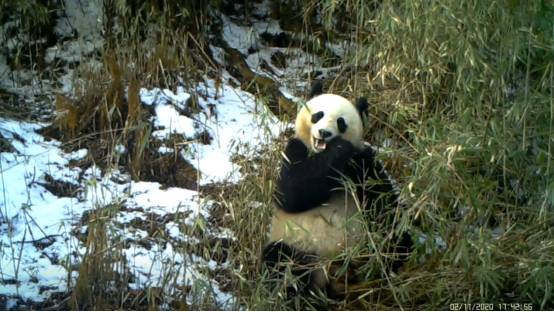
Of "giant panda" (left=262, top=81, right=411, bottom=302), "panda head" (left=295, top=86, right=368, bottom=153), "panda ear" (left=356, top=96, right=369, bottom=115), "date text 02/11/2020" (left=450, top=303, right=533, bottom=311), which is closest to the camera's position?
"date text 02/11/2020" (left=450, top=303, right=533, bottom=311)

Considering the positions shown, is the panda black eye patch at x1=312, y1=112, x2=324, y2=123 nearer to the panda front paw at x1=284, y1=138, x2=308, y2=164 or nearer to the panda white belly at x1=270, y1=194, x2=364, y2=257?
A: the panda front paw at x1=284, y1=138, x2=308, y2=164

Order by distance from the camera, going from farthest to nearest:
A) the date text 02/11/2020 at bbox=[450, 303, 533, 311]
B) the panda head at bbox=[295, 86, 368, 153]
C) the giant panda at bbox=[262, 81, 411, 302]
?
the panda head at bbox=[295, 86, 368, 153], the giant panda at bbox=[262, 81, 411, 302], the date text 02/11/2020 at bbox=[450, 303, 533, 311]

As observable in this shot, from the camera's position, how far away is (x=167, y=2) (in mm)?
6094

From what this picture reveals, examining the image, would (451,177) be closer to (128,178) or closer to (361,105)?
(361,105)

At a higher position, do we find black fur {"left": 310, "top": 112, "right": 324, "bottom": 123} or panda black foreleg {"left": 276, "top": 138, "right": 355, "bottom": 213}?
black fur {"left": 310, "top": 112, "right": 324, "bottom": 123}

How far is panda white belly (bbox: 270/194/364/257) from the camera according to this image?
450 centimetres

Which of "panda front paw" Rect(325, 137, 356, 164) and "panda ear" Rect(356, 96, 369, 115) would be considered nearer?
"panda front paw" Rect(325, 137, 356, 164)

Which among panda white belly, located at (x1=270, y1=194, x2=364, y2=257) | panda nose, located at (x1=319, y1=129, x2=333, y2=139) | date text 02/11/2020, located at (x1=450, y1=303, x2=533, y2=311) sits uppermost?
panda nose, located at (x1=319, y1=129, x2=333, y2=139)

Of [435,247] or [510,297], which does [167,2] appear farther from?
[510,297]

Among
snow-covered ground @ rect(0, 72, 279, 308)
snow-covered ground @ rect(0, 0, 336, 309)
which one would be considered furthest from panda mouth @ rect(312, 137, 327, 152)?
snow-covered ground @ rect(0, 72, 279, 308)

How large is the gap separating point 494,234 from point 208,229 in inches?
59.0

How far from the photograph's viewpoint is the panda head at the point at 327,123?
4.58 meters

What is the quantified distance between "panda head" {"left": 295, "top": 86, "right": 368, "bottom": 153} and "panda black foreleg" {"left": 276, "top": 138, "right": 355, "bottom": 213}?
6 centimetres

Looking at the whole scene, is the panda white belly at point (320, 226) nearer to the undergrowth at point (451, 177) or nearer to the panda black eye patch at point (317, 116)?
the undergrowth at point (451, 177)
